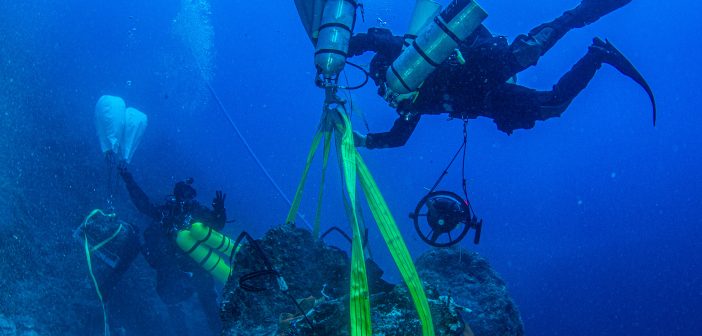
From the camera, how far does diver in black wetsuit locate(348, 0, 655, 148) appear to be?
14.0 feet

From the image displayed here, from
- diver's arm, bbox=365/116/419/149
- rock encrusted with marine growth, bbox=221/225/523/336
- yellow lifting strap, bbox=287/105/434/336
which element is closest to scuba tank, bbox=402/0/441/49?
diver's arm, bbox=365/116/419/149

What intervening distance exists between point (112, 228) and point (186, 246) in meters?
1.55

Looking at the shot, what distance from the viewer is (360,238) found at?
2.52m

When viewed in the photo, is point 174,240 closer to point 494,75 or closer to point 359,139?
point 359,139

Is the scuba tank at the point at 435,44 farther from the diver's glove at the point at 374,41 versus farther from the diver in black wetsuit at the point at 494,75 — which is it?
the diver's glove at the point at 374,41

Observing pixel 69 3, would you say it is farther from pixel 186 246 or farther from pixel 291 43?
pixel 186 246

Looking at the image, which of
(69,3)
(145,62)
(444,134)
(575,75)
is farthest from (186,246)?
(444,134)

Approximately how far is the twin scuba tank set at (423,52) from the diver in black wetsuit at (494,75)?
1.68 feet

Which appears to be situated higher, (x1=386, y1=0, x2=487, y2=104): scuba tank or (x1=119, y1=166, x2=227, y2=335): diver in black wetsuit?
(x1=119, y1=166, x2=227, y2=335): diver in black wetsuit

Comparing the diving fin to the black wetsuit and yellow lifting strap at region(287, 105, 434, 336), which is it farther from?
the black wetsuit

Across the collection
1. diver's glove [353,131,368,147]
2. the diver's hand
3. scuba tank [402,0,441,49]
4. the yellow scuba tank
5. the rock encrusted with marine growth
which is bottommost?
the rock encrusted with marine growth

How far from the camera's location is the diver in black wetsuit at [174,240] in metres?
7.12

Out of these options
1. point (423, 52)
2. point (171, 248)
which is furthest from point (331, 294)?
point (171, 248)

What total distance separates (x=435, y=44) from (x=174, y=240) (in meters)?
5.77
